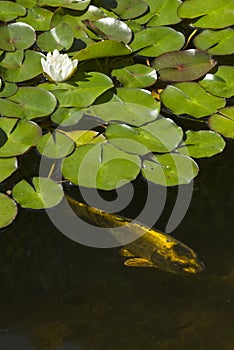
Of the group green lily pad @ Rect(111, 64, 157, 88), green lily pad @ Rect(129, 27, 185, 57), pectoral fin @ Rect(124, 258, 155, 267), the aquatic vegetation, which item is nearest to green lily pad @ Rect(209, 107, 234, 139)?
the aquatic vegetation

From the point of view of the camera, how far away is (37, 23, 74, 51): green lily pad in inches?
112

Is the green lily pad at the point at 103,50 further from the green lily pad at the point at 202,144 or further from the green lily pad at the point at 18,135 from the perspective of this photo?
the green lily pad at the point at 202,144

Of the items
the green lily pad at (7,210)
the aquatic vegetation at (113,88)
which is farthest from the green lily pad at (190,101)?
the green lily pad at (7,210)

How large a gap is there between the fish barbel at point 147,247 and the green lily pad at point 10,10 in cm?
110

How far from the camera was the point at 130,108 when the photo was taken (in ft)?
8.62

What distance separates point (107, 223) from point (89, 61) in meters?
0.86

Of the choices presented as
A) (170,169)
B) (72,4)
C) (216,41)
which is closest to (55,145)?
(170,169)

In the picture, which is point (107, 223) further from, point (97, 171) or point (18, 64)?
point (18, 64)

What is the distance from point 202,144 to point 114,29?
0.76 metres

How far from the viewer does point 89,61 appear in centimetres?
285

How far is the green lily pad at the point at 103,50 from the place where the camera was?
2727mm

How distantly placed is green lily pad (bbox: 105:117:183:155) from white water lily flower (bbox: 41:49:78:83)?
31 centimetres

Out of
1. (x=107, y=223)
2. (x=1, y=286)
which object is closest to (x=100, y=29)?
(x=107, y=223)

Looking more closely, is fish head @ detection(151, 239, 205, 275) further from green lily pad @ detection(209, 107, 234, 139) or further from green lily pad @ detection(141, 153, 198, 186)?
green lily pad @ detection(209, 107, 234, 139)
